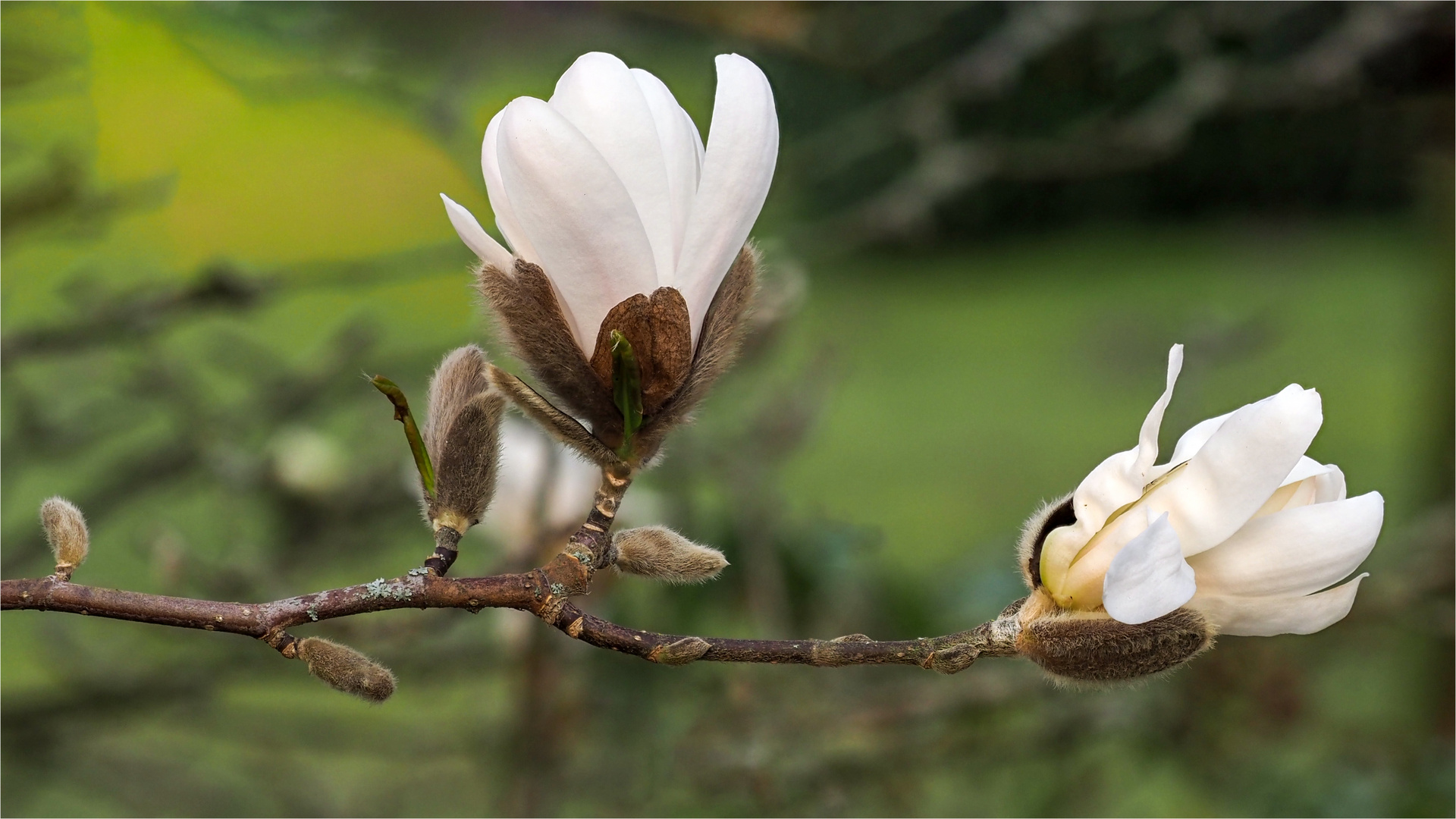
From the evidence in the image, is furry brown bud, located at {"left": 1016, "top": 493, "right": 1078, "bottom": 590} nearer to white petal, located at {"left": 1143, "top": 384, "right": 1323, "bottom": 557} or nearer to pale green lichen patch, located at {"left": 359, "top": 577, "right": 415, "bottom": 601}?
white petal, located at {"left": 1143, "top": 384, "right": 1323, "bottom": 557}

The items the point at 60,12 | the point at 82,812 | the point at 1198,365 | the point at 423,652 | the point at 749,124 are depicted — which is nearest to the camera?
the point at 749,124

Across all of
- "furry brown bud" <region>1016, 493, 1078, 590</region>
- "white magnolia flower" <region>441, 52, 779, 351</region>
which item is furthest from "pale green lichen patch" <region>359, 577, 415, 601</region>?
"furry brown bud" <region>1016, 493, 1078, 590</region>

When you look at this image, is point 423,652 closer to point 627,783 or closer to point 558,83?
point 627,783

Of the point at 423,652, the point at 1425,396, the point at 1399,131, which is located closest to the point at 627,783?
Result: the point at 423,652

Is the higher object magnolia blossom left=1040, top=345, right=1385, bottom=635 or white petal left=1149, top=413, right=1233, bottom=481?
white petal left=1149, top=413, right=1233, bottom=481

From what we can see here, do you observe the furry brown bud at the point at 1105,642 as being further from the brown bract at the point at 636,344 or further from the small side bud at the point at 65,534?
the small side bud at the point at 65,534

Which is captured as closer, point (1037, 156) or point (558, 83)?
point (558, 83)

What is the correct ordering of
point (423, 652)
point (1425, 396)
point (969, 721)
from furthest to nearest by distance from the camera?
point (1425, 396) < point (969, 721) < point (423, 652)

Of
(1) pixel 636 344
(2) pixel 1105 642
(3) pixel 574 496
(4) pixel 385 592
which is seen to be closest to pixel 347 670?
(4) pixel 385 592
